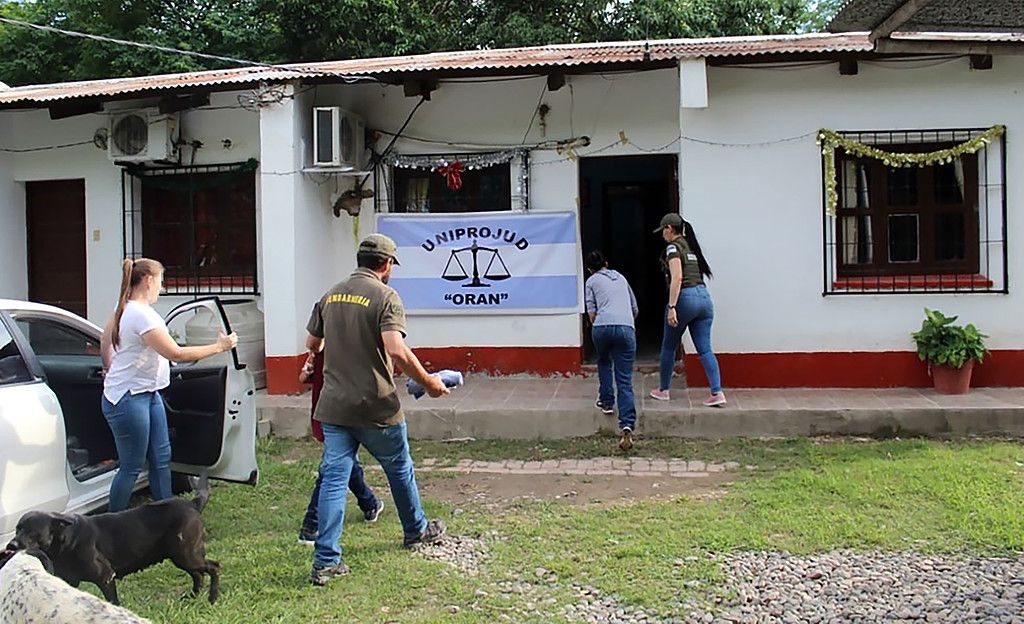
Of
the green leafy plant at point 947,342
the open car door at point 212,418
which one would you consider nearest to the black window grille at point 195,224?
the open car door at point 212,418

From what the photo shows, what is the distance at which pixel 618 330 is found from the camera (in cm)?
707

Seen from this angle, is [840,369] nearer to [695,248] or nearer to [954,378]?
[954,378]

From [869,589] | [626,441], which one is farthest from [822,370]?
[869,589]

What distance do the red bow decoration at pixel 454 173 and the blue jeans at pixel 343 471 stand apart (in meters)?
4.99

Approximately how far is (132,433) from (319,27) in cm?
1205

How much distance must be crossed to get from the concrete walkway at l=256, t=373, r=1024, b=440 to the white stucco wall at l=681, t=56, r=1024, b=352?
22.3 inches

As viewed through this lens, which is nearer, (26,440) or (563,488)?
(26,440)

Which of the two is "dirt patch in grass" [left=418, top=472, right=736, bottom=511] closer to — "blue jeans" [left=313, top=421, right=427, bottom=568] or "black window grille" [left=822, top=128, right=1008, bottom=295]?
"blue jeans" [left=313, top=421, right=427, bottom=568]

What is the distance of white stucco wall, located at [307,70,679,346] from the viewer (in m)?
9.00

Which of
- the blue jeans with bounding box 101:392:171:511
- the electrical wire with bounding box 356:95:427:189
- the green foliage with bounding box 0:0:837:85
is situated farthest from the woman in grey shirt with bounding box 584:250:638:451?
the green foliage with bounding box 0:0:837:85

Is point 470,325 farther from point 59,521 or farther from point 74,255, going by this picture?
point 59,521

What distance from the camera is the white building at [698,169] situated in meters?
8.22

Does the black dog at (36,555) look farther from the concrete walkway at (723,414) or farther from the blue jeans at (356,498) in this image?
the concrete walkway at (723,414)

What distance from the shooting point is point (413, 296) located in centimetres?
943
